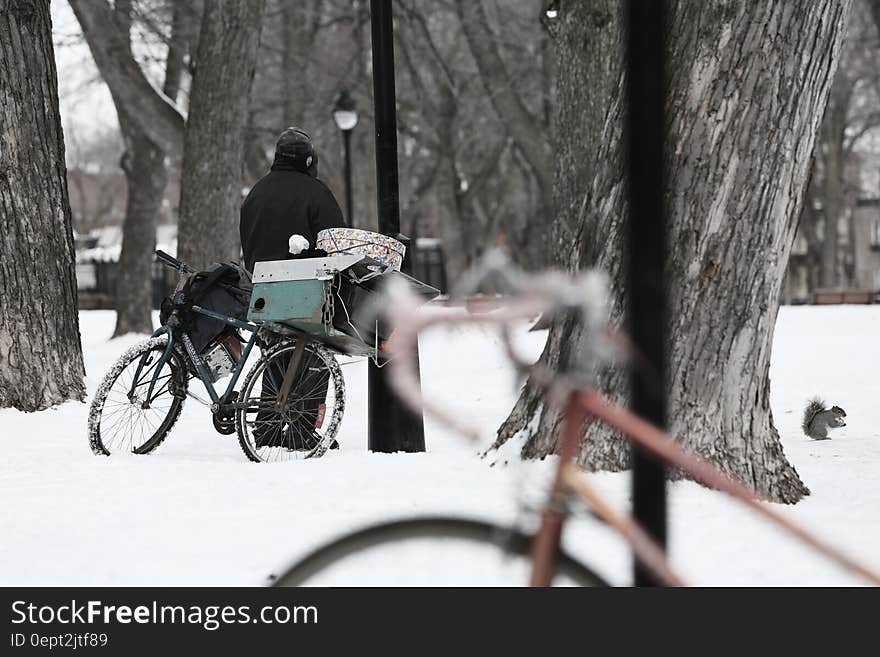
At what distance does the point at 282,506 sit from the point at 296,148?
2.89m

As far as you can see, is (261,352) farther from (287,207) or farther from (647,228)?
(647,228)

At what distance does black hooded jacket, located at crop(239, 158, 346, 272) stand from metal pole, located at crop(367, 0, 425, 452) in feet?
1.10

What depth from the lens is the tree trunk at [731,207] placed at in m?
5.36

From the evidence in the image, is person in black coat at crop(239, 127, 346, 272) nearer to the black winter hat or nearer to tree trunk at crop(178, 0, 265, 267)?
the black winter hat

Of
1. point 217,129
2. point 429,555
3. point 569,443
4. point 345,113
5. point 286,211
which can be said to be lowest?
point 429,555

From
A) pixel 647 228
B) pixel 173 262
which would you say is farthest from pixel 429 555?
pixel 173 262

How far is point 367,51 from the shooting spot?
30484mm

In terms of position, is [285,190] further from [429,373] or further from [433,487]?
[429,373]

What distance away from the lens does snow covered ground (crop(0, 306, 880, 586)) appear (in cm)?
441

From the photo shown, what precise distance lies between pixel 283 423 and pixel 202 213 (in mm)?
8593

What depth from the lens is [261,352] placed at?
24.2 feet

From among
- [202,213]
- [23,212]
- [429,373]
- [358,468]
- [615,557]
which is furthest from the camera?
[202,213]
